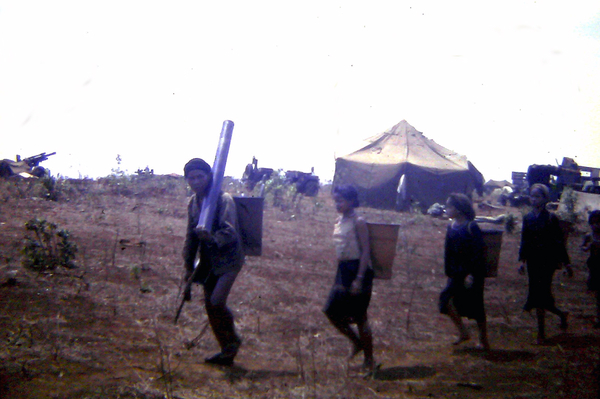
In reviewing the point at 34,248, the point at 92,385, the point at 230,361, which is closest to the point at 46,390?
the point at 92,385

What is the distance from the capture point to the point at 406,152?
2197 cm

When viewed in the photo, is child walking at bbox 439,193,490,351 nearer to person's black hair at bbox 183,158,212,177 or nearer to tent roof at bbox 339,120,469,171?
person's black hair at bbox 183,158,212,177

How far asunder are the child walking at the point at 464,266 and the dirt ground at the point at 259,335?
0.39 meters

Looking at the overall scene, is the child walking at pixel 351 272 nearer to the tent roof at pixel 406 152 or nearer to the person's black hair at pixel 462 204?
the person's black hair at pixel 462 204

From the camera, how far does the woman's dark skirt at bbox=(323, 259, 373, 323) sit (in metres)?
4.33

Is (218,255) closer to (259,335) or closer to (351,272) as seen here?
(351,272)

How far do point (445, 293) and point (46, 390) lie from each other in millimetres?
3544

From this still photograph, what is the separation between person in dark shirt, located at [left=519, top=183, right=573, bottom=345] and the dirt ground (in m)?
0.49

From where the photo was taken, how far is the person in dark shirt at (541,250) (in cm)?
557

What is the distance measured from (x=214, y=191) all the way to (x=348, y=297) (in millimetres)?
1358

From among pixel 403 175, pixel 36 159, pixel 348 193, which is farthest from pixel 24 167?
pixel 348 193

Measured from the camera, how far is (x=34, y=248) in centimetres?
654

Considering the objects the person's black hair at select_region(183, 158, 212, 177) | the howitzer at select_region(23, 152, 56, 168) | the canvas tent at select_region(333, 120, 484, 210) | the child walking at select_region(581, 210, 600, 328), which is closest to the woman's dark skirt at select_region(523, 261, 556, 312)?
the child walking at select_region(581, 210, 600, 328)

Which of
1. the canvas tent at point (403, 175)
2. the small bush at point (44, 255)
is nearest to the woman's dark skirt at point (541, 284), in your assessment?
the small bush at point (44, 255)
